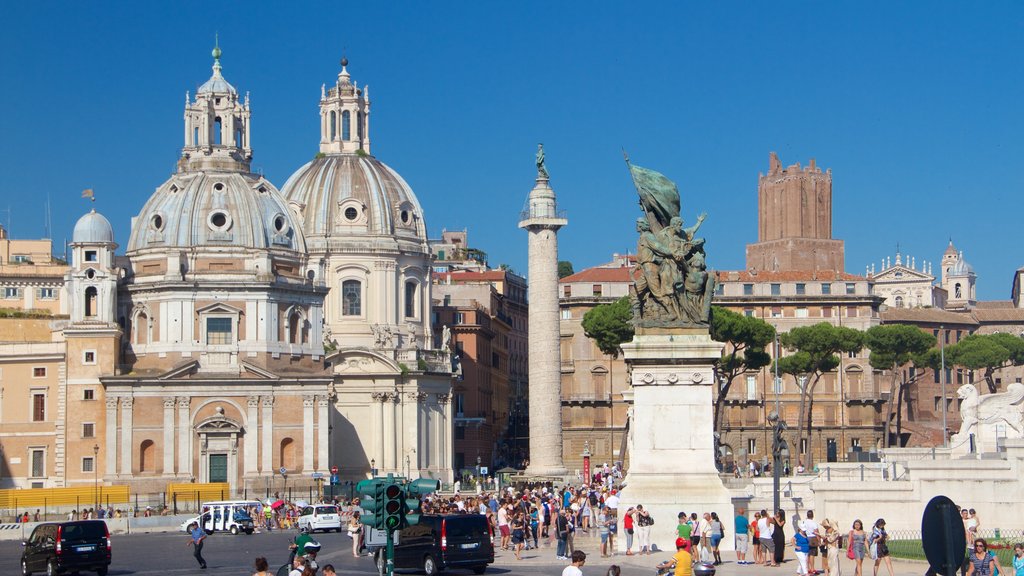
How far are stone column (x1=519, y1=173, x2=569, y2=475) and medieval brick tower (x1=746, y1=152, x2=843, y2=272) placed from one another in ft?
239

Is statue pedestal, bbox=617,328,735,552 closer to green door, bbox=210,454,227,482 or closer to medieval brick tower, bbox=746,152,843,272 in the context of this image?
green door, bbox=210,454,227,482

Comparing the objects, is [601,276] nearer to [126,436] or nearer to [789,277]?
[789,277]

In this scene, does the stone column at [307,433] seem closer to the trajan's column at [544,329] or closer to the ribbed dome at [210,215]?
the ribbed dome at [210,215]

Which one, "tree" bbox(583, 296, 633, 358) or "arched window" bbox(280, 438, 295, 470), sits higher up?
"tree" bbox(583, 296, 633, 358)

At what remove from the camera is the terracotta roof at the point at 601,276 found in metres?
120

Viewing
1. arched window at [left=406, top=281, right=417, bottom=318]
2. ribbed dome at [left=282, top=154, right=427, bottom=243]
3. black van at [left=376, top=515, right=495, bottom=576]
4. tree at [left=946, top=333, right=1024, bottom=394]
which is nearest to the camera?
black van at [left=376, top=515, right=495, bottom=576]

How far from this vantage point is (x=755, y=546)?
1459 inches

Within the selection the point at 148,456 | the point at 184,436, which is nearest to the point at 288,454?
the point at 184,436

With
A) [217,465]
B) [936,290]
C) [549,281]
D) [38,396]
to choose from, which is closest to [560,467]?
[549,281]

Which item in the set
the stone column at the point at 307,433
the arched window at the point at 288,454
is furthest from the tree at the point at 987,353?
the arched window at the point at 288,454

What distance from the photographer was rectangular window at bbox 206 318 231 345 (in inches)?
3546

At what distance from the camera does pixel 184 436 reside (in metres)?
87.3

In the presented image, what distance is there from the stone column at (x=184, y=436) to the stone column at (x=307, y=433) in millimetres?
5594

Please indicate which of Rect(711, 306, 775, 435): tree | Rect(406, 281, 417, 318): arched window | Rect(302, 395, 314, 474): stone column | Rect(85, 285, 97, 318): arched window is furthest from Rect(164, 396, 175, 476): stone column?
Rect(711, 306, 775, 435): tree
